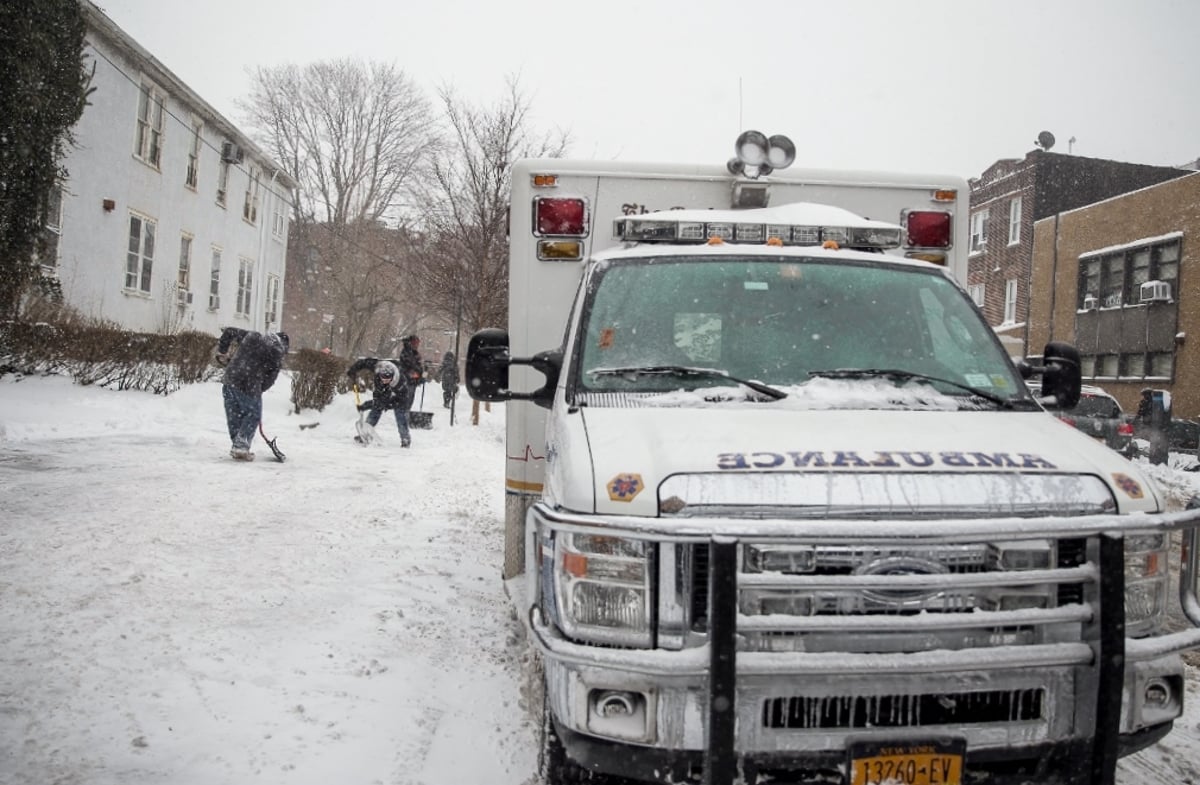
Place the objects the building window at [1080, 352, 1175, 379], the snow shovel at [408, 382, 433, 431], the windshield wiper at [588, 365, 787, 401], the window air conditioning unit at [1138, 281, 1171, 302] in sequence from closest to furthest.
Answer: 1. the windshield wiper at [588, 365, 787, 401]
2. the snow shovel at [408, 382, 433, 431]
3. the window air conditioning unit at [1138, 281, 1171, 302]
4. the building window at [1080, 352, 1175, 379]

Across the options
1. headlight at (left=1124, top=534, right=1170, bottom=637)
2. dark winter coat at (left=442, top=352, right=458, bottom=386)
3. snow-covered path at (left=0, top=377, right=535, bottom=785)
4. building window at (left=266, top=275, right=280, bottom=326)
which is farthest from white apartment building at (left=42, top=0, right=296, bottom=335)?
headlight at (left=1124, top=534, right=1170, bottom=637)

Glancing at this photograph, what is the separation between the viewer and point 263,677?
13.3 feet

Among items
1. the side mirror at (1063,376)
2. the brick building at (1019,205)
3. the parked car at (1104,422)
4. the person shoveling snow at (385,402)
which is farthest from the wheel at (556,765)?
the brick building at (1019,205)

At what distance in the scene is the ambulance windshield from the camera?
3.58m

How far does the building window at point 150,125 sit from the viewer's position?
21.3 metres

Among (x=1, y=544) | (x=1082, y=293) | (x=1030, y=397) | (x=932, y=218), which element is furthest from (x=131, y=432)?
(x=1082, y=293)

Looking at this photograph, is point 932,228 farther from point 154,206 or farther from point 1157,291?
point 1157,291

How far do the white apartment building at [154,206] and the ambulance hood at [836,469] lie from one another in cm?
1581

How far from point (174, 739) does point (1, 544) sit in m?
3.17

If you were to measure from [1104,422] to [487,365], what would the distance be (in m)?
16.4

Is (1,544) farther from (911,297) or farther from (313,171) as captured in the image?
(313,171)

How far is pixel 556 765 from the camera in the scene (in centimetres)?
285

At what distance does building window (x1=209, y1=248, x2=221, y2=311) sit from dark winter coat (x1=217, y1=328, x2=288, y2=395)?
17.7m

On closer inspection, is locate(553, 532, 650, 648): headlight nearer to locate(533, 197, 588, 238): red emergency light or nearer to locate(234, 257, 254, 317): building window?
locate(533, 197, 588, 238): red emergency light
